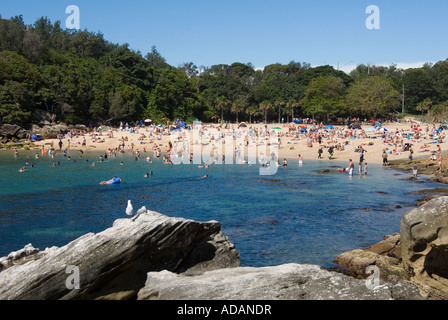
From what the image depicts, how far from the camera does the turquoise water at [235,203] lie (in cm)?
1905

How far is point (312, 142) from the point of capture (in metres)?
60.2

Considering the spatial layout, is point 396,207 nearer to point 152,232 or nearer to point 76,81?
point 152,232

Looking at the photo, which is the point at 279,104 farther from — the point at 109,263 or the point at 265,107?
the point at 109,263

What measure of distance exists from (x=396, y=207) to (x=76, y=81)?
228ft

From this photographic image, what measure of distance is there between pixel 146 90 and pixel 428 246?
90.0m

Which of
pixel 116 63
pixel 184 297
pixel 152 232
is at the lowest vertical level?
pixel 184 297

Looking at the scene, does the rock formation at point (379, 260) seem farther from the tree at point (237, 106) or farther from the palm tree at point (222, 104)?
the palm tree at point (222, 104)

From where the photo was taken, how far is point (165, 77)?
327 ft

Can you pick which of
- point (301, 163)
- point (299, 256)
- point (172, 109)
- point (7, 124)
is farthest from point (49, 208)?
point (172, 109)

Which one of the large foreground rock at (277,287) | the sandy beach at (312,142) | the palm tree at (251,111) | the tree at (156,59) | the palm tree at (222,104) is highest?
the tree at (156,59)

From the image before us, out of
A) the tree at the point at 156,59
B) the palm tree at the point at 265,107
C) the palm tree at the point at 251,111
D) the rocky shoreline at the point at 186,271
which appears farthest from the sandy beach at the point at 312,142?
the tree at the point at 156,59

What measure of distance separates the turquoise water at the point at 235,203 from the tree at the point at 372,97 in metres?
44.1

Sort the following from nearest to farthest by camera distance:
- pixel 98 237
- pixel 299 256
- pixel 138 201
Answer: pixel 98 237, pixel 299 256, pixel 138 201

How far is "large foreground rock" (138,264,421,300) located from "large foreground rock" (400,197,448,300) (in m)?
3.02
